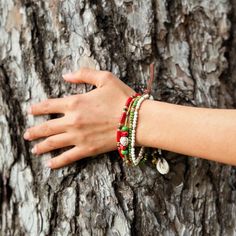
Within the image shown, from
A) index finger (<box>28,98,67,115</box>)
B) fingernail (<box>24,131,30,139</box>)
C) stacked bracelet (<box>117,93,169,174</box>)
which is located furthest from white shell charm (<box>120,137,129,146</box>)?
fingernail (<box>24,131,30,139</box>)

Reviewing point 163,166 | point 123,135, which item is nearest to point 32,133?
point 123,135

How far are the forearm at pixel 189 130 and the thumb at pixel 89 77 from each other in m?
0.15

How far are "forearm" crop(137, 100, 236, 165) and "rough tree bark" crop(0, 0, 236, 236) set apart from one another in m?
0.14

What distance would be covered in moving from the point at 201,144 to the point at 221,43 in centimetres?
46

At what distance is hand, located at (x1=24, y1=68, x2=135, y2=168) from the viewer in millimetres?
1520

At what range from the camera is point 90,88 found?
158 cm

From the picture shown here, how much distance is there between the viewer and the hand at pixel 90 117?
1.52m

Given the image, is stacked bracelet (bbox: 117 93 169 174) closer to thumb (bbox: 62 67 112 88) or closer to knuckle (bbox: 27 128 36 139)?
thumb (bbox: 62 67 112 88)

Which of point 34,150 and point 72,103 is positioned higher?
point 72,103

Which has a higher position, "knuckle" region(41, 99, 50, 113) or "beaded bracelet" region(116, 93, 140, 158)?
"knuckle" region(41, 99, 50, 113)

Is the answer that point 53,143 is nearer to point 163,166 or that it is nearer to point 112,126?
point 112,126

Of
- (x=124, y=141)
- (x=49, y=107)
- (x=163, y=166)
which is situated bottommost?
(x=163, y=166)

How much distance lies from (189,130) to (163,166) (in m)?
0.18

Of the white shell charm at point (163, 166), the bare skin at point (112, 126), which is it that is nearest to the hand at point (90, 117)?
the bare skin at point (112, 126)
